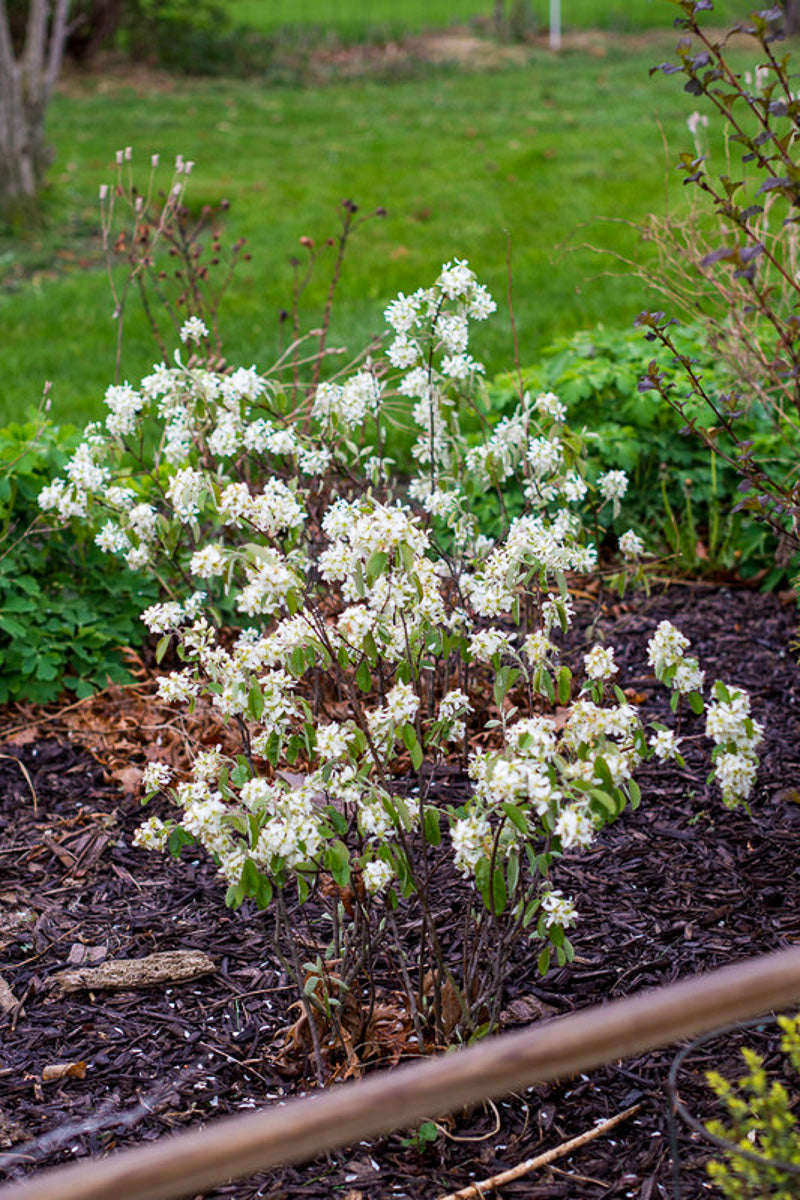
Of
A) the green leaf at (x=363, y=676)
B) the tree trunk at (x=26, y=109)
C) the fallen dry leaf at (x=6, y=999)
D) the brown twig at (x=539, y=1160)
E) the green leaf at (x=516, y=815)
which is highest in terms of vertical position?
the tree trunk at (x=26, y=109)

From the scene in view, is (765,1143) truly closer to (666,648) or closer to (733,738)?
(733,738)

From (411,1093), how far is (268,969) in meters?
1.72

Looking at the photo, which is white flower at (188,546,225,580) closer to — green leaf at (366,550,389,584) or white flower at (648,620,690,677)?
green leaf at (366,550,389,584)

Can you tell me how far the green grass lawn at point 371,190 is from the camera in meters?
7.32

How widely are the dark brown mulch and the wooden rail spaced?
1057 mm

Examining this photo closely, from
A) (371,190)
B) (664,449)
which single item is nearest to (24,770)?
(664,449)

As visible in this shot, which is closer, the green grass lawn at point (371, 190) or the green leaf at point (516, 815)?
the green leaf at point (516, 815)

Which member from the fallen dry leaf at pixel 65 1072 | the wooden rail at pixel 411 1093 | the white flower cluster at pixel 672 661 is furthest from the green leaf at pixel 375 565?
the fallen dry leaf at pixel 65 1072

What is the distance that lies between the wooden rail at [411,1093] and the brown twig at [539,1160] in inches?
41.1

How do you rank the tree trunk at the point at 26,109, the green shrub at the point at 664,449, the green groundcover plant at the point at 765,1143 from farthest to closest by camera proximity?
the tree trunk at the point at 26,109, the green shrub at the point at 664,449, the green groundcover plant at the point at 765,1143

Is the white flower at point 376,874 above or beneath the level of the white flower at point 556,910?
above

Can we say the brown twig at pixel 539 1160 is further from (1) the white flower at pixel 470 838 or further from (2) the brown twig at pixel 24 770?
(2) the brown twig at pixel 24 770

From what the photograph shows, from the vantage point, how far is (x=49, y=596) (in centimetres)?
439

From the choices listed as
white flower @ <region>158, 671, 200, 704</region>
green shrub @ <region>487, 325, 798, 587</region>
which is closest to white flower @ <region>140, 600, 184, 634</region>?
white flower @ <region>158, 671, 200, 704</region>
